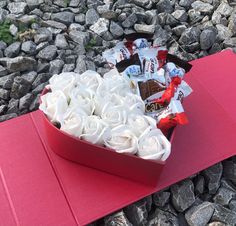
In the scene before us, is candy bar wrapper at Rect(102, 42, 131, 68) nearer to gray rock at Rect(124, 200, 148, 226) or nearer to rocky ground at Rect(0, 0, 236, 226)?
rocky ground at Rect(0, 0, 236, 226)

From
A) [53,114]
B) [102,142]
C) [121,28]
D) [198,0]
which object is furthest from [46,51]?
[198,0]

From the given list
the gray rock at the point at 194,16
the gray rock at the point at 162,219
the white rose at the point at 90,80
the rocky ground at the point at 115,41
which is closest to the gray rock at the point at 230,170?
the rocky ground at the point at 115,41

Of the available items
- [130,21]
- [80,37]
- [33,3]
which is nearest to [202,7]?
[130,21]

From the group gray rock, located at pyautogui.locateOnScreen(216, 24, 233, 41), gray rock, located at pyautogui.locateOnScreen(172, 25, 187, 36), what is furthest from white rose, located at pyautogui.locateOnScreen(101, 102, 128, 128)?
gray rock, located at pyautogui.locateOnScreen(216, 24, 233, 41)

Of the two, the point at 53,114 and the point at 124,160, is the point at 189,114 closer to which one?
the point at 124,160

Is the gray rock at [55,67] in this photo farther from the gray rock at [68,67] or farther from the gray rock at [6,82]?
the gray rock at [6,82]

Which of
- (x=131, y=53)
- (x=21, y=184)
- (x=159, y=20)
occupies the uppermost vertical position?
(x=131, y=53)

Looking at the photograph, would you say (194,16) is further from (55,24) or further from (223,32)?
(55,24)
